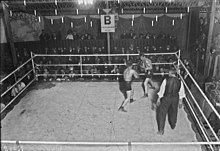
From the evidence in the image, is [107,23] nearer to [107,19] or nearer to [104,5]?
[107,19]

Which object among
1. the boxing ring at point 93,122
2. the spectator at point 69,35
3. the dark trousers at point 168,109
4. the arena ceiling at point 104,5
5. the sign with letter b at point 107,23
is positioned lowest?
the boxing ring at point 93,122

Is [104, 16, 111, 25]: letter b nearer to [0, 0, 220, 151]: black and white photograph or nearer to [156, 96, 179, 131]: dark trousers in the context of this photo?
[0, 0, 220, 151]: black and white photograph

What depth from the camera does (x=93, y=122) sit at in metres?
6.62

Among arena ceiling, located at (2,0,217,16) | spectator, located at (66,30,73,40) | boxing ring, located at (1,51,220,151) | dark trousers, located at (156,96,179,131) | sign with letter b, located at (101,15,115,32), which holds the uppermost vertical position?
arena ceiling, located at (2,0,217,16)

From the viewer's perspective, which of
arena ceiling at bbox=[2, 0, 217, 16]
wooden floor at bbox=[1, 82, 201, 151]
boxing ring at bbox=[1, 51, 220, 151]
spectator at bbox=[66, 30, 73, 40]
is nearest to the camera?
boxing ring at bbox=[1, 51, 220, 151]

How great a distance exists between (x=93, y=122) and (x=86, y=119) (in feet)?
0.83

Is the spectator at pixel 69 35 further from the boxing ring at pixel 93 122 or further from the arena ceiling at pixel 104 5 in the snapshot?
the boxing ring at pixel 93 122

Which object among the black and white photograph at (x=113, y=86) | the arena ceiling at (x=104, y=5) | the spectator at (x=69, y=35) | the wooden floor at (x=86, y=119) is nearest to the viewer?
the black and white photograph at (x=113, y=86)

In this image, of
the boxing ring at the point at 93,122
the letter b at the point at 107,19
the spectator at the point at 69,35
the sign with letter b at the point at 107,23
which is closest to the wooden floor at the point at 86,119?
the boxing ring at the point at 93,122

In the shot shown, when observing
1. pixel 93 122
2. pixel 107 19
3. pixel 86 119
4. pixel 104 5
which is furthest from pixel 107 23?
pixel 93 122

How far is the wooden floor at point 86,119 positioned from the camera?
6020 millimetres

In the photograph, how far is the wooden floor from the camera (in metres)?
6.02

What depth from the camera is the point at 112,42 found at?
12492mm

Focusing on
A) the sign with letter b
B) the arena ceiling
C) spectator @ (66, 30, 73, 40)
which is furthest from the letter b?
spectator @ (66, 30, 73, 40)
